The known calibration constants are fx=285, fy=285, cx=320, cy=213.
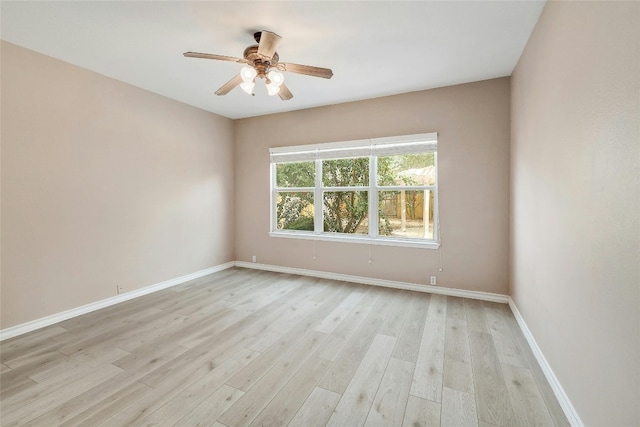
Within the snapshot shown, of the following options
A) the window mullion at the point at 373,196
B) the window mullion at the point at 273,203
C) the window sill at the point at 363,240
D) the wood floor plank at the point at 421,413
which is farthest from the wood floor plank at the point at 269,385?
the window mullion at the point at 273,203

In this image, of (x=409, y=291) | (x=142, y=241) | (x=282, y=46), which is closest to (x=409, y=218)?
(x=409, y=291)

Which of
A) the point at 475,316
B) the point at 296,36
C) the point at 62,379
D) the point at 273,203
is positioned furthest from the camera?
the point at 273,203

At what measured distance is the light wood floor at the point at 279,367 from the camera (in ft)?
5.66

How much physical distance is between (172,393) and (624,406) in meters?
2.39

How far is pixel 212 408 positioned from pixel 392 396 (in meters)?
1.15

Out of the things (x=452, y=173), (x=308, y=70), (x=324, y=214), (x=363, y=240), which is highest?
(x=308, y=70)

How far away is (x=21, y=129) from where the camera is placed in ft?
8.95

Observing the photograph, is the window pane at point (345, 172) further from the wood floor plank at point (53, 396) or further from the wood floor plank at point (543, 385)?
the wood floor plank at point (53, 396)

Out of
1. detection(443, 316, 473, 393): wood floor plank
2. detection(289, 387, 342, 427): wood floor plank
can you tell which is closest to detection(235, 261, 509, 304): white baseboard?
detection(443, 316, 473, 393): wood floor plank

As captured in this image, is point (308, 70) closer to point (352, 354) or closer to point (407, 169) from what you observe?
point (407, 169)

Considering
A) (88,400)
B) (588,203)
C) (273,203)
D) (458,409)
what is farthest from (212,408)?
(273,203)

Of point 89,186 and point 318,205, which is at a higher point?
point 89,186

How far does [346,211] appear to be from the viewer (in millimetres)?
4539

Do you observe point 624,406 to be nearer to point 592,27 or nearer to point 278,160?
point 592,27
